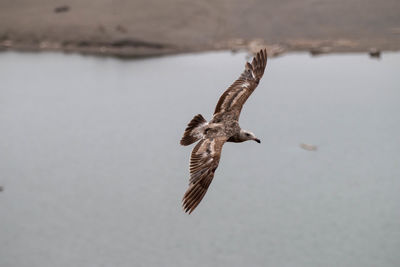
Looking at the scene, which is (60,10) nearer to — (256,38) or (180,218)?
(256,38)

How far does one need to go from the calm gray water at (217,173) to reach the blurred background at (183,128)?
175mm

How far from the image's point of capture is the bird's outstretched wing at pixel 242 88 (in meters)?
25.4

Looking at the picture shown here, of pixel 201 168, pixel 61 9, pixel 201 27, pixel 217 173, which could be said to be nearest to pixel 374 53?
pixel 201 27

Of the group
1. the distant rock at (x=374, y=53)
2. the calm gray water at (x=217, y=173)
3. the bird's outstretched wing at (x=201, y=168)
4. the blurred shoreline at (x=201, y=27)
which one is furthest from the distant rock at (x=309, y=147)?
the bird's outstretched wing at (x=201, y=168)

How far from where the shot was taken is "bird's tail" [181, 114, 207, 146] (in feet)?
77.0

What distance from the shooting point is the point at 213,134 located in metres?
23.5

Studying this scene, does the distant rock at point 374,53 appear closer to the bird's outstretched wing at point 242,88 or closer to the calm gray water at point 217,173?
the calm gray water at point 217,173

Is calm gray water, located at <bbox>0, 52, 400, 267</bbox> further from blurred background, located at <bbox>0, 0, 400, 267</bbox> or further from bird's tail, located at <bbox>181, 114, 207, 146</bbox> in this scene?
bird's tail, located at <bbox>181, 114, 207, 146</bbox>

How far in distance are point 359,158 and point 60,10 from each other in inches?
1941

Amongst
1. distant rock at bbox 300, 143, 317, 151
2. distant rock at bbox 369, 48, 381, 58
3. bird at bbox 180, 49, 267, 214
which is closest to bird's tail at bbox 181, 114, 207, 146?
bird at bbox 180, 49, 267, 214

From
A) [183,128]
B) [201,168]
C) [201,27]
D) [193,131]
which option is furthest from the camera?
[201,27]

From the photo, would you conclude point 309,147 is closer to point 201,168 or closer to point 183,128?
point 183,128

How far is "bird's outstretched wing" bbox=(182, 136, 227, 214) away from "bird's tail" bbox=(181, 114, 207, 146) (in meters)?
0.54

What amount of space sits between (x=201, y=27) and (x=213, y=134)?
6898cm
